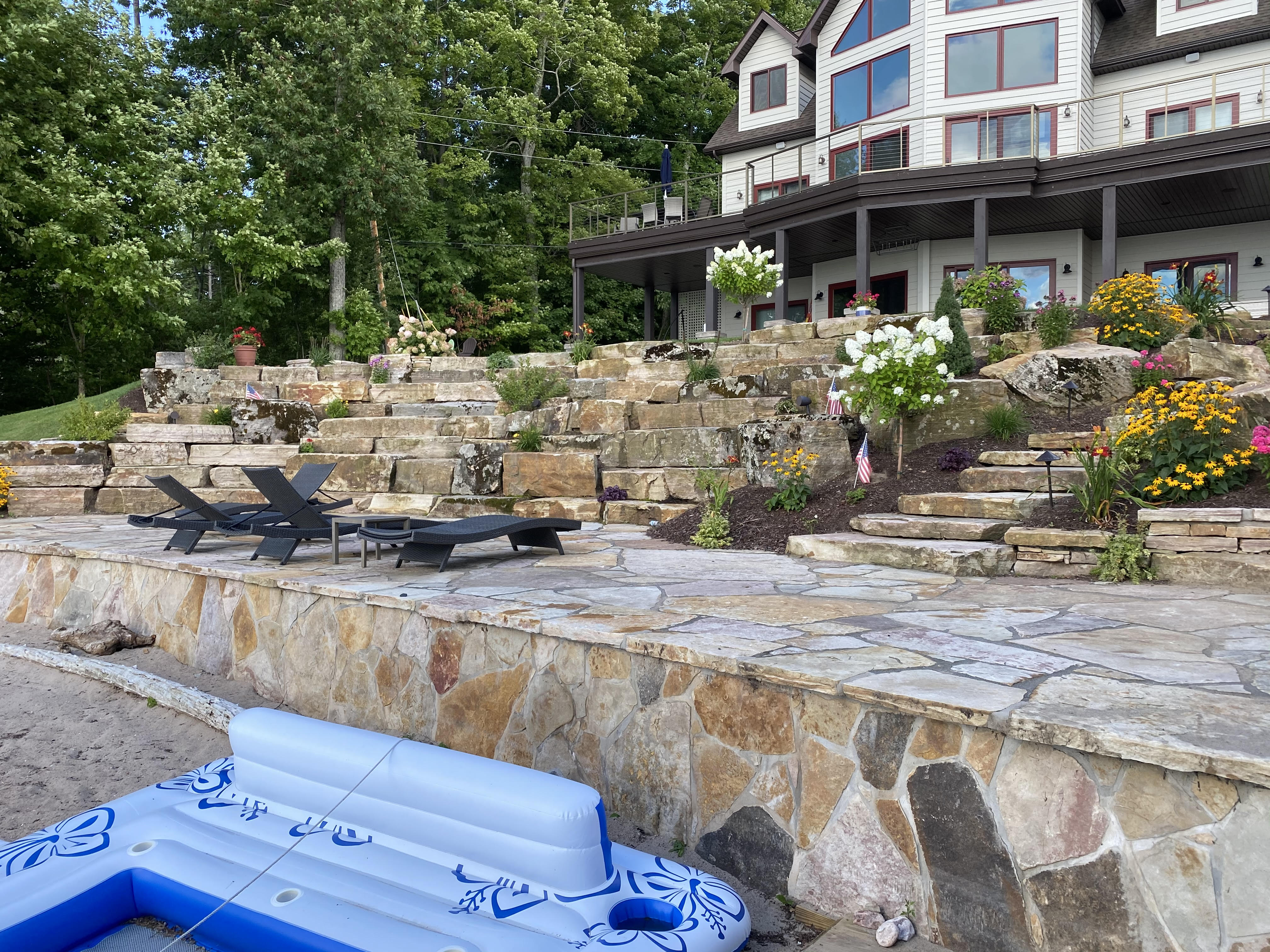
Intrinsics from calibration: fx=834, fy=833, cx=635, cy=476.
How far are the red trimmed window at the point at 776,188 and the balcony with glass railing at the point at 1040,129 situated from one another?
147 mm

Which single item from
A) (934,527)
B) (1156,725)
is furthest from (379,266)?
(1156,725)

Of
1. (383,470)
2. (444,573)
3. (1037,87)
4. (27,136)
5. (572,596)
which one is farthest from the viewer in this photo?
(1037,87)

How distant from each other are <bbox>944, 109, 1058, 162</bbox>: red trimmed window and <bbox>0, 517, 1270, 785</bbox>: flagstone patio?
1307 cm

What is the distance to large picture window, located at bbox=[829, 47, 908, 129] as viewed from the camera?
17281 millimetres

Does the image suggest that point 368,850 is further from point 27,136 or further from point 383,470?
point 27,136

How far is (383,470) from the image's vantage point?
1020cm

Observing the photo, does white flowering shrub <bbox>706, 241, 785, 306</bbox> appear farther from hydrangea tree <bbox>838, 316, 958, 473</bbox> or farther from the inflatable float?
the inflatable float

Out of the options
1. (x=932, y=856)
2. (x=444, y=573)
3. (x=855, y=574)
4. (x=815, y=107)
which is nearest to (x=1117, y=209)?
(x=815, y=107)

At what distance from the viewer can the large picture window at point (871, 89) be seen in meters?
17.3

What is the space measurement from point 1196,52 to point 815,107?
7.60 meters

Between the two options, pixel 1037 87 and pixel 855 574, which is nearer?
pixel 855 574

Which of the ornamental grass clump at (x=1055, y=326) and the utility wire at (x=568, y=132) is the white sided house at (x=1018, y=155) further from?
the utility wire at (x=568, y=132)

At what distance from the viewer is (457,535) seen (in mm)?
5234

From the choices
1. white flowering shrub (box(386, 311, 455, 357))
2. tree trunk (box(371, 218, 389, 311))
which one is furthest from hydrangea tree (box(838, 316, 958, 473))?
tree trunk (box(371, 218, 389, 311))
